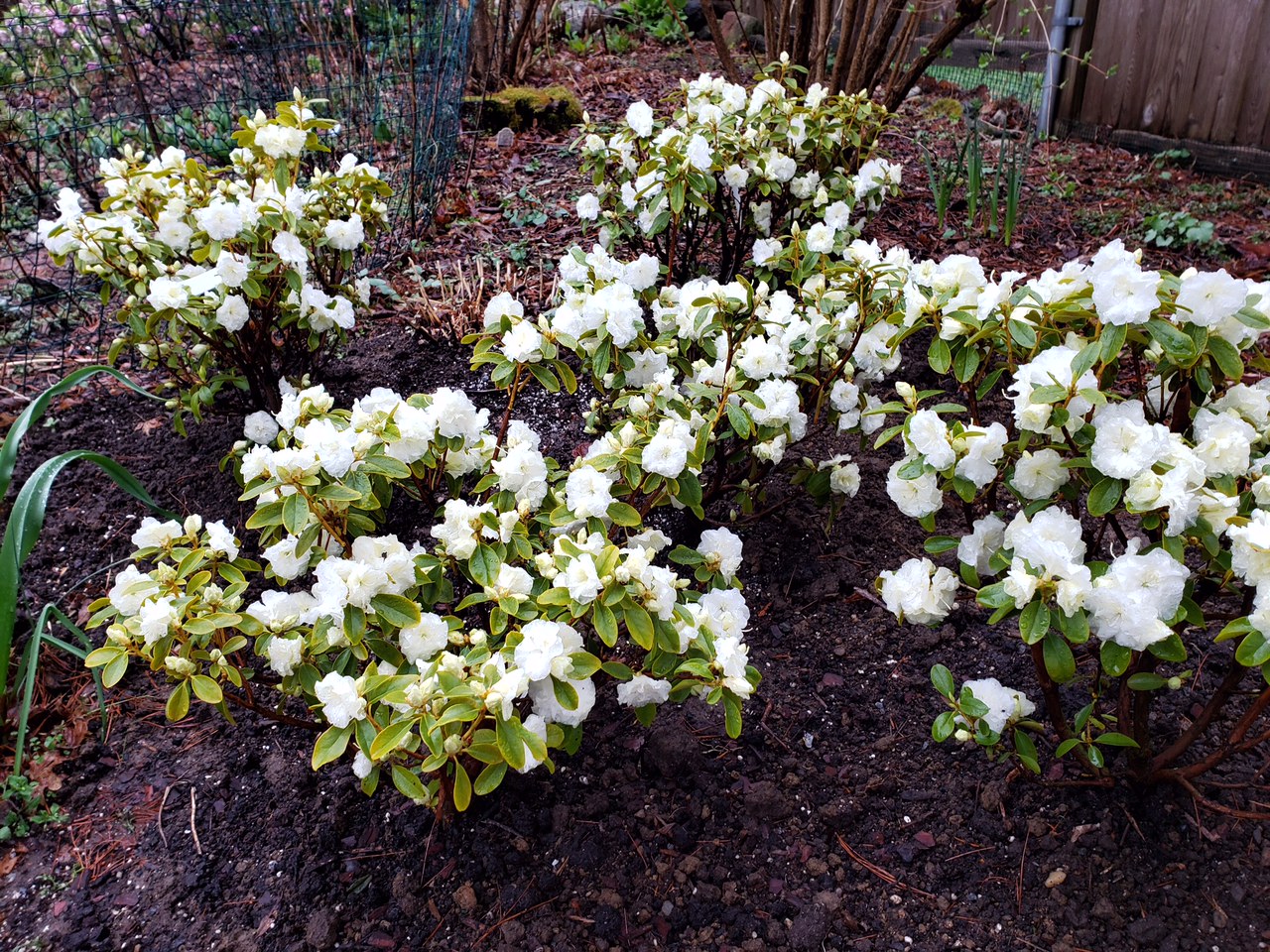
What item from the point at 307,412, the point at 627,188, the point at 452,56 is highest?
the point at 452,56

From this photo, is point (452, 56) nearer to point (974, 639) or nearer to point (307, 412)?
point (307, 412)

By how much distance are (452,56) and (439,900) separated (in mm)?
3672

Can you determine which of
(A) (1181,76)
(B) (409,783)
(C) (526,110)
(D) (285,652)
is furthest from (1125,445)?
(A) (1181,76)

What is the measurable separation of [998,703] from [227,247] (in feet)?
6.94

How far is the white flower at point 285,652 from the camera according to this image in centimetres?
138

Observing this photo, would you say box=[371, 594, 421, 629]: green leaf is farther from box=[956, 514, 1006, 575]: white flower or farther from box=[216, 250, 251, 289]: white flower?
box=[216, 250, 251, 289]: white flower

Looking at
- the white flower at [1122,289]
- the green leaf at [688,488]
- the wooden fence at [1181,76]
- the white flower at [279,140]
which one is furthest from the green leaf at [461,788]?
the wooden fence at [1181,76]

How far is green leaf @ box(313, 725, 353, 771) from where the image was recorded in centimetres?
124

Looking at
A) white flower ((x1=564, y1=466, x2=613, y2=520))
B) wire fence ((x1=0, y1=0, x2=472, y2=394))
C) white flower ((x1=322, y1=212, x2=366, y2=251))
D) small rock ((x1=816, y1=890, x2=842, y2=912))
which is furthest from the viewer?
wire fence ((x1=0, y1=0, x2=472, y2=394))

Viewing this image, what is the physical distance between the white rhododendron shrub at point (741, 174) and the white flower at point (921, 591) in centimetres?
104

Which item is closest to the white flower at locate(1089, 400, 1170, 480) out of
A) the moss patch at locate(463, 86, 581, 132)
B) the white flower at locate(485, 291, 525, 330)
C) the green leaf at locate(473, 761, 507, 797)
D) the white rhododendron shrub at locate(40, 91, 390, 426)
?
the green leaf at locate(473, 761, 507, 797)

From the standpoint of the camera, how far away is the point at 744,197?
105 inches

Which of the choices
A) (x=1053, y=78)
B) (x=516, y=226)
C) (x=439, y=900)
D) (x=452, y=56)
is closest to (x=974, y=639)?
(x=439, y=900)

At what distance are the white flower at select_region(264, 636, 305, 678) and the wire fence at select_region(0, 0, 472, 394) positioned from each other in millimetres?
2345
